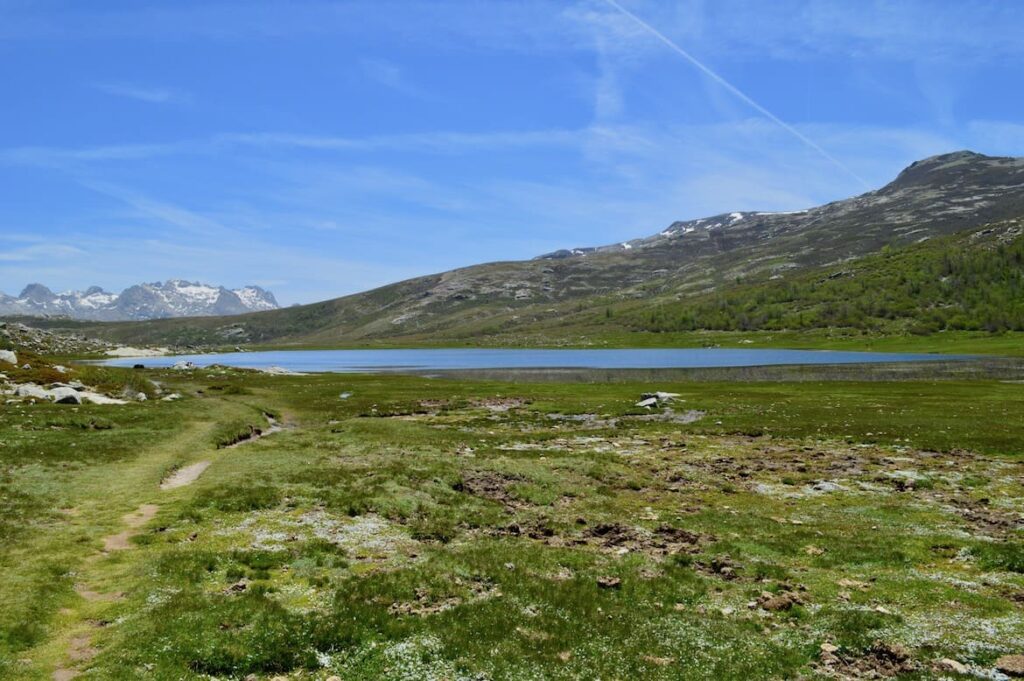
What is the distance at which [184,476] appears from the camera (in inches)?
1507

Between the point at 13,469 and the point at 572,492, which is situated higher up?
the point at 13,469

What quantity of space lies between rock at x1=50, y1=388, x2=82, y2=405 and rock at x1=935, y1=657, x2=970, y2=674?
77.2 m

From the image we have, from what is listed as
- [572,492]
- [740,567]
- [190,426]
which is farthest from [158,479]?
[740,567]

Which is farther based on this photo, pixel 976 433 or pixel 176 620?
pixel 976 433

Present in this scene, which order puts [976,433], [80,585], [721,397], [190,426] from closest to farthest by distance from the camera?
[80,585], [976,433], [190,426], [721,397]

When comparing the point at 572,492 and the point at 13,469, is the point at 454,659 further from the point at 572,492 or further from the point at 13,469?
the point at 13,469

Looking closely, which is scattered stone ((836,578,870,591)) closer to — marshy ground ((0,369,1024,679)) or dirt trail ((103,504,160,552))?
marshy ground ((0,369,1024,679))

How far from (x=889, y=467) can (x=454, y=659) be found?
37.9 m

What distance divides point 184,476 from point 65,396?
129 ft

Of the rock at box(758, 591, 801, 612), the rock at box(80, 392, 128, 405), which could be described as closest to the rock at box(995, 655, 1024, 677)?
the rock at box(758, 591, 801, 612)

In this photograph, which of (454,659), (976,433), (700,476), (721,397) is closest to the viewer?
(454,659)

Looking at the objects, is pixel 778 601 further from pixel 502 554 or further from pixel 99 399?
pixel 99 399

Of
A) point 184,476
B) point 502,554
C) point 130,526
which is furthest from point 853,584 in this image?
point 184,476

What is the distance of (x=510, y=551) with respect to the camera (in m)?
24.4
